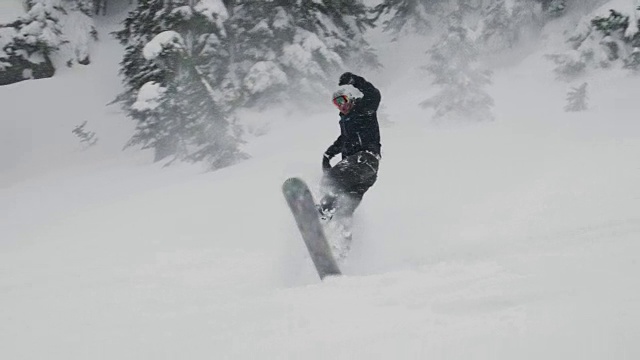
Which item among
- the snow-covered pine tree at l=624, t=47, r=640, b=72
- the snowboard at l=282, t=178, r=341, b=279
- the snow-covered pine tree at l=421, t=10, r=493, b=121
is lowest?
the snow-covered pine tree at l=421, t=10, r=493, b=121

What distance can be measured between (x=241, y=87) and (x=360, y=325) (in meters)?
13.3

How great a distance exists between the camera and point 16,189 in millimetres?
14523

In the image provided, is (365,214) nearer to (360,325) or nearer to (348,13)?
(360,325)

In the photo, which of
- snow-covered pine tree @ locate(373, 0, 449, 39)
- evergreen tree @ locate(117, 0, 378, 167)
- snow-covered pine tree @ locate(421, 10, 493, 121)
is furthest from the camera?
snow-covered pine tree @ locate(373, 0, 449, 39)

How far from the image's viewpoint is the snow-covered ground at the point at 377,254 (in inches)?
98.4

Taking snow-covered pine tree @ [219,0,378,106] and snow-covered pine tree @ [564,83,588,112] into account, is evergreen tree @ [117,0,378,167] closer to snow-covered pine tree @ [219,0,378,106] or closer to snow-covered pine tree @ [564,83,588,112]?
snow-covered pine tree @ [219,0,378,106]

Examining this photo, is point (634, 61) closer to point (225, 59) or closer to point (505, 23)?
point (505, 23)

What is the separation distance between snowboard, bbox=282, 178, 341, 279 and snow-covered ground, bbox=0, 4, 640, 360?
0.28 metres

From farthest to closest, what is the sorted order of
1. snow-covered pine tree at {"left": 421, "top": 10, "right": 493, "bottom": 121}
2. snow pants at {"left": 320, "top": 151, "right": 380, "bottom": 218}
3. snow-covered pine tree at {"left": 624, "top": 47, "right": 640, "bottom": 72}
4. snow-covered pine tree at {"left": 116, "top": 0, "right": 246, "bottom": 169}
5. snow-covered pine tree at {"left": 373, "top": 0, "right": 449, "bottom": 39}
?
snow-covered pine tree at {"left": 373, "top": 0, "right": 449, "bottom": 39}, snow-covered pine tree at {"left": 421, "top": 10, "right": 493, "bottom": 121}, snow-covered pine tree at {"left": 624, "top": 47, "right": 640, "bottom": 72}, snow-covered pine tree at {"left": 116, "top": 0, "right": 246, "bottom": 169}, snow pants at {"left": 320, "top": 151, "right": 380, "bottom": 218}

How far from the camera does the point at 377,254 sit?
5.18m

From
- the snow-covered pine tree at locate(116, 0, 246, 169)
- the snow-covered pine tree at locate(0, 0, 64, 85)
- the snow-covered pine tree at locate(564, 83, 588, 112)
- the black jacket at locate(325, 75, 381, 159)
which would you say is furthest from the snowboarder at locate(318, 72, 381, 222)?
the snow-covered pine tree at locate(0, 0, 64, 85)

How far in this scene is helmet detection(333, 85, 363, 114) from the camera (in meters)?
5.23

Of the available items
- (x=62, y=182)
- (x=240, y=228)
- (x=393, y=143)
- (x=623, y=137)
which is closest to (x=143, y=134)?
(x=62, y=182)

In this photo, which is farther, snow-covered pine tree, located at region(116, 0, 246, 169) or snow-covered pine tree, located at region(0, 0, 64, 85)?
snow-covered pine tree, located at region(0, 0, 64, 85)
